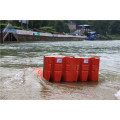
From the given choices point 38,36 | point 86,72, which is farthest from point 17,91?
point 38,36

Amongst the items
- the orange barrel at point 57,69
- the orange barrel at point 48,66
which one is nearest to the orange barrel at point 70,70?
the orange barrel at point 57,69

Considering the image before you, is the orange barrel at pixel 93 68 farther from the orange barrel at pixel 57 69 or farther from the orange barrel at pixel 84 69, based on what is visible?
the orange barrel at pixel 57 69

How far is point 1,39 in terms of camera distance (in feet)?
110

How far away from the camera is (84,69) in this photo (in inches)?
257

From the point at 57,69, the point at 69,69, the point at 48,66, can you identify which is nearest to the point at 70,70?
the point at 69,69

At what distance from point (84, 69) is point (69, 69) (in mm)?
558

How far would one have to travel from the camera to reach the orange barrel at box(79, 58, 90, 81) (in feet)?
21.2

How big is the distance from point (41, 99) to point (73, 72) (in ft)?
6.95

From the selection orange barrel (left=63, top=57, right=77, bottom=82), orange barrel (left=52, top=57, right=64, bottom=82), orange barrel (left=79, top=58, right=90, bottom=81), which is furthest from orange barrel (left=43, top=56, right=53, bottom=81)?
orange barrel (left=79, top=58, right=90, bottom=81)

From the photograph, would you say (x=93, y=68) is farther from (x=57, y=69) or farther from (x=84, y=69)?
(x=57, y=69)

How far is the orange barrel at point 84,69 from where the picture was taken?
21.2 feet

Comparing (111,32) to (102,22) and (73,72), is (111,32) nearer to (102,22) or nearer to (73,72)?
(102,22)

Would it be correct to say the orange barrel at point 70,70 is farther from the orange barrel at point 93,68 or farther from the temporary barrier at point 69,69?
the orange barrel at point 93,68

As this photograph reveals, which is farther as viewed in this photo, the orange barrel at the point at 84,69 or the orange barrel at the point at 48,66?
the orange barrel at the point at 84,69
